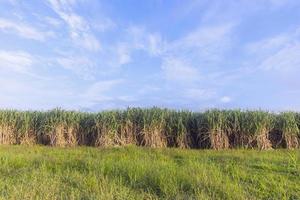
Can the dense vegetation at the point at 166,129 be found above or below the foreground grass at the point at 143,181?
above

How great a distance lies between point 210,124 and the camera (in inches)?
711

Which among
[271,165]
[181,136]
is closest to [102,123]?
[181,136]

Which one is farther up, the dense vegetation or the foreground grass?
the dense vegetation

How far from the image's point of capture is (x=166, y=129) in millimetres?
18703

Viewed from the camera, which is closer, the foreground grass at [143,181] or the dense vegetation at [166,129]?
the foreground grass at [143,181]

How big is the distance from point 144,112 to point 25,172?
29.9ft

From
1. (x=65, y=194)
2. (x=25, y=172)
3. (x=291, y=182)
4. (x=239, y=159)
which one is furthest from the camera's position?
(x=239, y=159)

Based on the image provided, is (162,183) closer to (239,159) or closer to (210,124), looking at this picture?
(239,159)

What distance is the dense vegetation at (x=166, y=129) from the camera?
58.9 ft

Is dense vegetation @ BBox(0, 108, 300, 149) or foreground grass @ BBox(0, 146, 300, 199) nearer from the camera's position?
foreground grass @ BBox(0, 146, 300, 199)

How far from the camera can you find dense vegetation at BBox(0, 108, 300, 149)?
1794 centimetres

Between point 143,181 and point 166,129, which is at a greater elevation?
point 166,129

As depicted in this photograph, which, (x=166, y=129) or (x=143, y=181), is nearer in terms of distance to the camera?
(x=143, y=181)

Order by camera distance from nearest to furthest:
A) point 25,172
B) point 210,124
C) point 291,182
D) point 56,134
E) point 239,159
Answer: point 291,182 < point 25,172 < point 239,159 < point 210,124 < point 56,134
